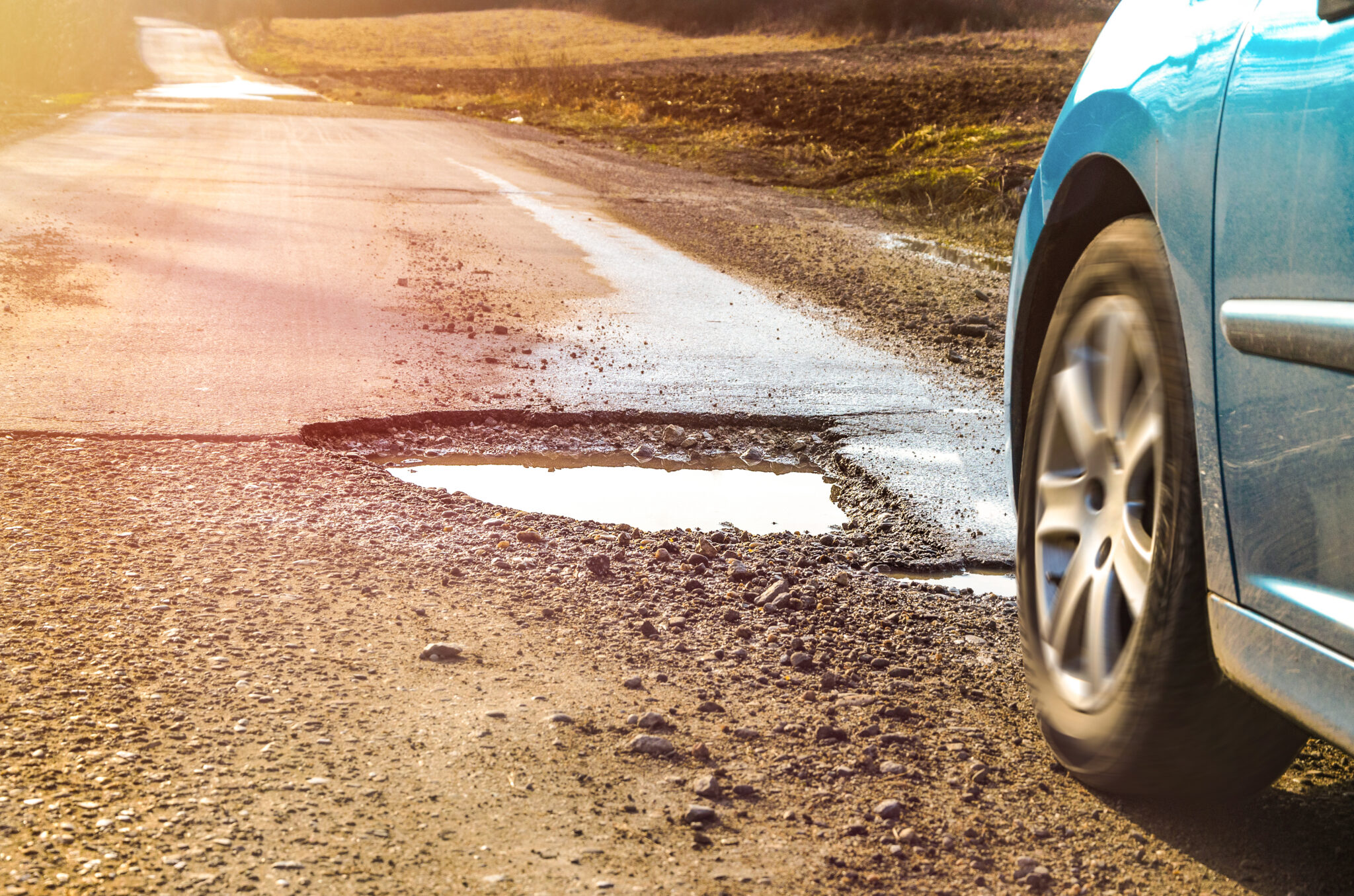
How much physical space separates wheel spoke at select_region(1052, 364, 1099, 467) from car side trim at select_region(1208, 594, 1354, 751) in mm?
522

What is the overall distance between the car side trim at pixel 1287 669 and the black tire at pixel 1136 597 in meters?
0.09

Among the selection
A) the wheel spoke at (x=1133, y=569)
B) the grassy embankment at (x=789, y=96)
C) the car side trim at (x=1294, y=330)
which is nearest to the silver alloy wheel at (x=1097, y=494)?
the wheel spoke at (x=1133, y=569)

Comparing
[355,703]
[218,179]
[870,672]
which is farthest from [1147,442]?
[218,179]

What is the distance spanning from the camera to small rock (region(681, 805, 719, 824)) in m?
2.11

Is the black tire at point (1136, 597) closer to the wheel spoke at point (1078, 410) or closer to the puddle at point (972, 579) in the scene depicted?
the wheel spoke at point (1078, 410)

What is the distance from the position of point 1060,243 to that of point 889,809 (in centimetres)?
123

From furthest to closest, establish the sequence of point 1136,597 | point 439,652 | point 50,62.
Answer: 1. point 50,62
2. point 439,652
3. point 1136,597

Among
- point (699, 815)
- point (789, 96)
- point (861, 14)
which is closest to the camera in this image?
point (699, 815)

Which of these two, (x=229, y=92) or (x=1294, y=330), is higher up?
(x=229, y=92)

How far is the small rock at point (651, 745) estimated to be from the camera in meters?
2.33

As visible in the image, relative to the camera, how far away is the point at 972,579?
3.52 m

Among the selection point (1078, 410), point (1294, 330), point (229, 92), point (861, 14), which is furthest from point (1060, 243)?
point (861, 14)

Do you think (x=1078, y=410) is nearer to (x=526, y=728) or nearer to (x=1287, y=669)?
(x=1287, y=669)

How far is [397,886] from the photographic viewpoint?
1865 millimetres
